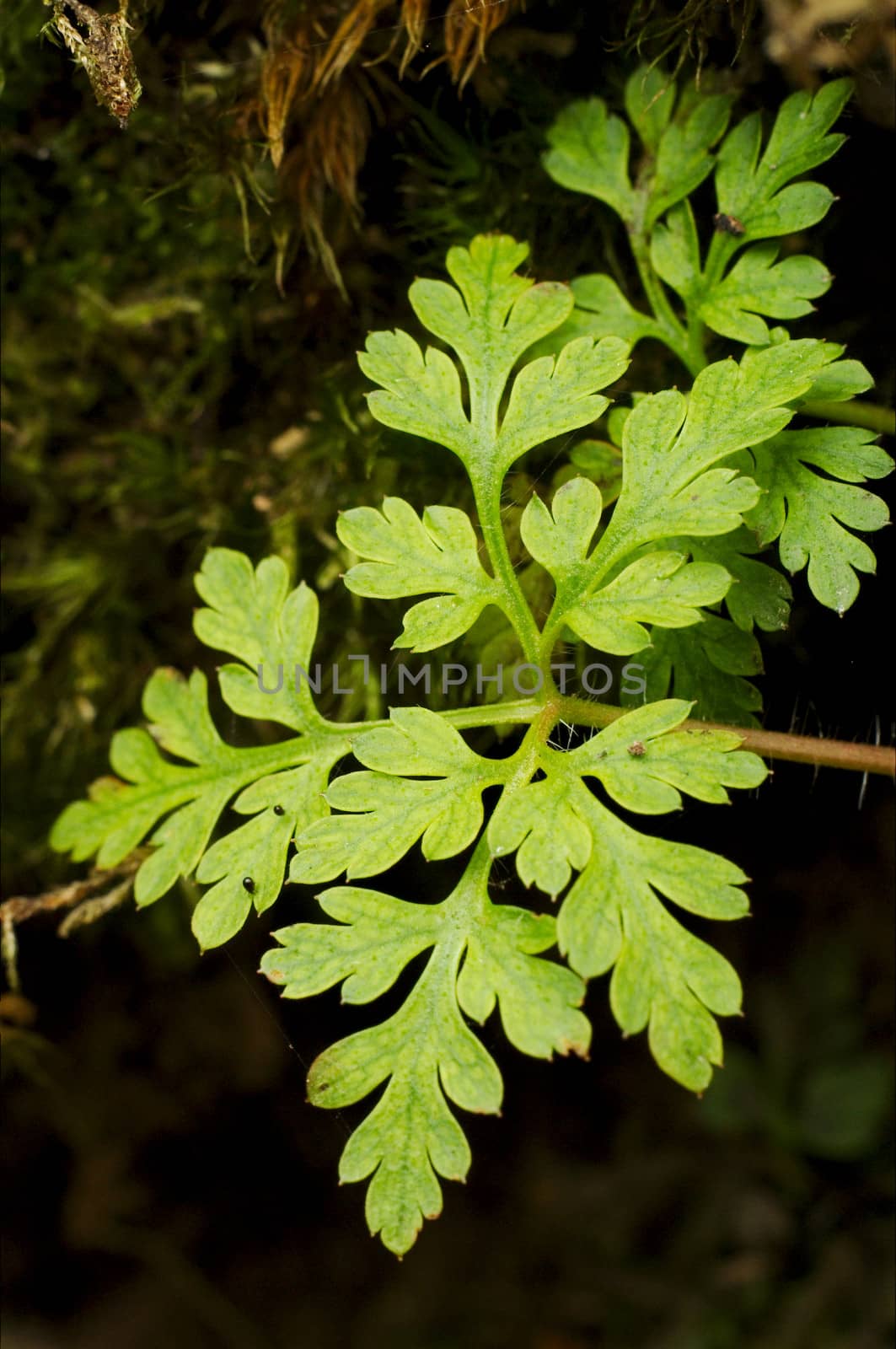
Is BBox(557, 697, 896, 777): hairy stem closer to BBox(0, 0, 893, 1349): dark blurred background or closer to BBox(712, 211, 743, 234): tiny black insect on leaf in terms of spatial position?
BBox(0, 0, 893, 1349): dark blurred background

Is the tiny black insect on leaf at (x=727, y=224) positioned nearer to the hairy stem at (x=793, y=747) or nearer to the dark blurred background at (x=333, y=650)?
the dark blurred background at (x=333, y=650)

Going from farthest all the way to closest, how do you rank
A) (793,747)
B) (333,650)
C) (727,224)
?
(333,650) → (727,224) → (793,747)

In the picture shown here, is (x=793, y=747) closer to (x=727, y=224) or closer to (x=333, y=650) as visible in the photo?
(x=727, y=224)

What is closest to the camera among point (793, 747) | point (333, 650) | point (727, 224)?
point (793, 747)

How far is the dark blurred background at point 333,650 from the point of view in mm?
1664

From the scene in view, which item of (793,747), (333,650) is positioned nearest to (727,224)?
(793,747)

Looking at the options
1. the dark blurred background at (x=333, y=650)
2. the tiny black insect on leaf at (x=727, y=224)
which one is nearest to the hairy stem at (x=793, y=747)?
the dark blurred background at (x=333, y=650)

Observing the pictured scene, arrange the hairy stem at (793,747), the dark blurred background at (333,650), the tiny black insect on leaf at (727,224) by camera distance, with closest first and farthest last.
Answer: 1. the hairy stem at (793,747)
2. the tiny black insect on leaf at (727,224)
3. the dark blurred background at (333,650)

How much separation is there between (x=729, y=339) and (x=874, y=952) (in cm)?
179

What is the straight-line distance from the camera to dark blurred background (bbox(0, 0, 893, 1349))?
5.46ft

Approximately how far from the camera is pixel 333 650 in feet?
6.13

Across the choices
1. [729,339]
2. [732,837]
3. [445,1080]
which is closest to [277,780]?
[445,1080]

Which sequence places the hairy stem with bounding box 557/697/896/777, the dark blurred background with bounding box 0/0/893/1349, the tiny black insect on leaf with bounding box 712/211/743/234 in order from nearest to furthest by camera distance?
the hairy stem with bounding box 557/697/896/777 → the tiny black insect on leaf with bounding box 712/211/743/234 → the dark blurred background with bounding box 0/0/893/1349

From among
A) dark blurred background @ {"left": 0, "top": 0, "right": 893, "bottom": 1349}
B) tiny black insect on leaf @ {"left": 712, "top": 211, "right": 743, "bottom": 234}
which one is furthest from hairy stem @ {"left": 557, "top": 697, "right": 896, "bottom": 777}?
tiny black insect on leaf @ {"left": 712, "top": 211, "right": 743, "bottom": 234}
